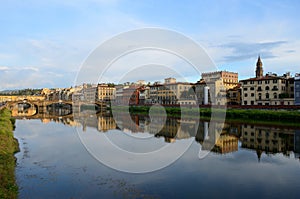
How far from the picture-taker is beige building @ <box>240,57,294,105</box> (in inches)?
1683

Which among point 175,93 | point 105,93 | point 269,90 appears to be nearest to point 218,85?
point 175,93

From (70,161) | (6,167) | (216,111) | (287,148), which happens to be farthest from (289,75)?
(6,167)

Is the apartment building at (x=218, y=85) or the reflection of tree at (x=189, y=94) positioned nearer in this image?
the apartment building at (x=218, y=85)

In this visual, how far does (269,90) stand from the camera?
147 feet

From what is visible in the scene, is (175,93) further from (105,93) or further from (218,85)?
(105,93)

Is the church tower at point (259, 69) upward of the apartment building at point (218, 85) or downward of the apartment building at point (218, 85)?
upward

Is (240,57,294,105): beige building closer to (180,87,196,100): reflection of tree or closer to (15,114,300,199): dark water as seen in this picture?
(180,87,196,100): reflection of tree

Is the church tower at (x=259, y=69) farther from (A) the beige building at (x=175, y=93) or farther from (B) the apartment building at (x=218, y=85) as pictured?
(A) the beige building at (x=175, y=93)

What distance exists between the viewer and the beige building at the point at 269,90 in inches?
1683

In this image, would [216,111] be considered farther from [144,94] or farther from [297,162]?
[144,94]

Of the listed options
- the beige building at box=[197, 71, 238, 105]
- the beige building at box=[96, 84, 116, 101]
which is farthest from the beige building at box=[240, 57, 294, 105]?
the beige building at box=[96, 84, 116, 101]

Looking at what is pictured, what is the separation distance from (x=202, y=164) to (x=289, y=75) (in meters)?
42.8

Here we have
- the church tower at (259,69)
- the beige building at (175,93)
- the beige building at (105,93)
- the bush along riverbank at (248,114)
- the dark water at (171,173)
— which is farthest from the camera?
the beige building at (105,93)

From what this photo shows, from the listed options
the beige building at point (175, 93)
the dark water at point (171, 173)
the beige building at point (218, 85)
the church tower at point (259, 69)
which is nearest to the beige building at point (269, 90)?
the beige building at point (218, 85)
